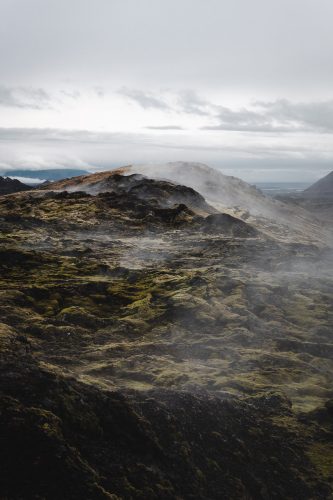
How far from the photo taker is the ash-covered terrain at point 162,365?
15.1m

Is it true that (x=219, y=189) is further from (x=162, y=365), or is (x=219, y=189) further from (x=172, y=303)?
(x=162, y=365)

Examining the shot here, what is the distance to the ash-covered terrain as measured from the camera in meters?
15.1

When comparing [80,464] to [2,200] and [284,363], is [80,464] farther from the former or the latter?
[2,200]

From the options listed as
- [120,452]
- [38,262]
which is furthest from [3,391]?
[38,262]

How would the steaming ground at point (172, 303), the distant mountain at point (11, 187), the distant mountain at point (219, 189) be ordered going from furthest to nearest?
the distant mountain at point (11, 187)
the distant mountain at point (219, 189)
the steaming ground at point (172, 303)

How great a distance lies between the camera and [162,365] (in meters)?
25.0

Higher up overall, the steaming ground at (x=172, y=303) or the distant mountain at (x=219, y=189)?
the distant mountain at (x=219, y=189)

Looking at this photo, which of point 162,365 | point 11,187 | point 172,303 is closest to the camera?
point 162,365

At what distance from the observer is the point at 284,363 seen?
27.1 m

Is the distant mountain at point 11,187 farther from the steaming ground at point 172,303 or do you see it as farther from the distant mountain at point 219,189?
the steaming ground at point 172,303

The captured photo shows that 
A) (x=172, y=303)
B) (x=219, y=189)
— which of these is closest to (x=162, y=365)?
(x=172, y=303)

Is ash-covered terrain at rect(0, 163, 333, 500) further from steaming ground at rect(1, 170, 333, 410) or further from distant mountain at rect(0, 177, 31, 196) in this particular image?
distant mountain at rect(0, 177, 31, 196)

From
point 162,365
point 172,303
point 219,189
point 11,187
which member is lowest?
point 162,365

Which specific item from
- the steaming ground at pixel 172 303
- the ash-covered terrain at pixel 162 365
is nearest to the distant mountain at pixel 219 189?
the steaming ground at pixel 172 303
